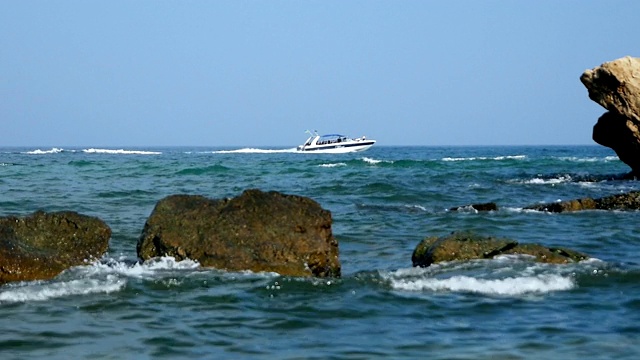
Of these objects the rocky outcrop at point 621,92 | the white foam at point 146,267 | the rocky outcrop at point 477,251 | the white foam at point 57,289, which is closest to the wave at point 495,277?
the rocky outcrop at point 477,251

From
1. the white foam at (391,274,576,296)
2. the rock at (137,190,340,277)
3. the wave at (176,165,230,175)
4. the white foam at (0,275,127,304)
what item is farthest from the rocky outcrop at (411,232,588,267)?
the wave at (176,165,230,175)

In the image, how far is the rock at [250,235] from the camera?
9.84m

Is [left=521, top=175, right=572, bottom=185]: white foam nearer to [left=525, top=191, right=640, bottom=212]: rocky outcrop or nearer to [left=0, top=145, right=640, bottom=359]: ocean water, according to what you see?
[left=525, top=191, right=640, bottom=212]: rocky outcrop

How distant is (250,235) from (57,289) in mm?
2468

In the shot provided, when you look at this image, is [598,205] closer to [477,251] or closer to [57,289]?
[477,251]

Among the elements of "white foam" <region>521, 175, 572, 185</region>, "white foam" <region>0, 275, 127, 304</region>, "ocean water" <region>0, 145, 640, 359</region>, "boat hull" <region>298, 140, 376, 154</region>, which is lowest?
Answer: "ocean water" <region>0, 145, 640, 359</region>

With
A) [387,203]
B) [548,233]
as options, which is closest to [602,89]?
[387,203]

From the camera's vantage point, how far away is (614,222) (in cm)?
1589

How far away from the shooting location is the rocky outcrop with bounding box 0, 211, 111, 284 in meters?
9.28

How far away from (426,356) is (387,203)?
618 inches

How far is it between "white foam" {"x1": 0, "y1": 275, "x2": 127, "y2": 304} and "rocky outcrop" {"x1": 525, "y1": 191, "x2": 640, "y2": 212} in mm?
11708

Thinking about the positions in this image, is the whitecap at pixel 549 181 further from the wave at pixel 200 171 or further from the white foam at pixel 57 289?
the white foam at pixel 57 289

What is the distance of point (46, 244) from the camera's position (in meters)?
10.3

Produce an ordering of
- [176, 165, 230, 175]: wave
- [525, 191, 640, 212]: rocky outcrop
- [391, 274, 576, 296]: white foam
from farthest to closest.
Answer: [176, 165, 230, 175]: wave, [525, 191, 640, 212]: rocky outcrop, [391, 274, 576, 296]: white foam
